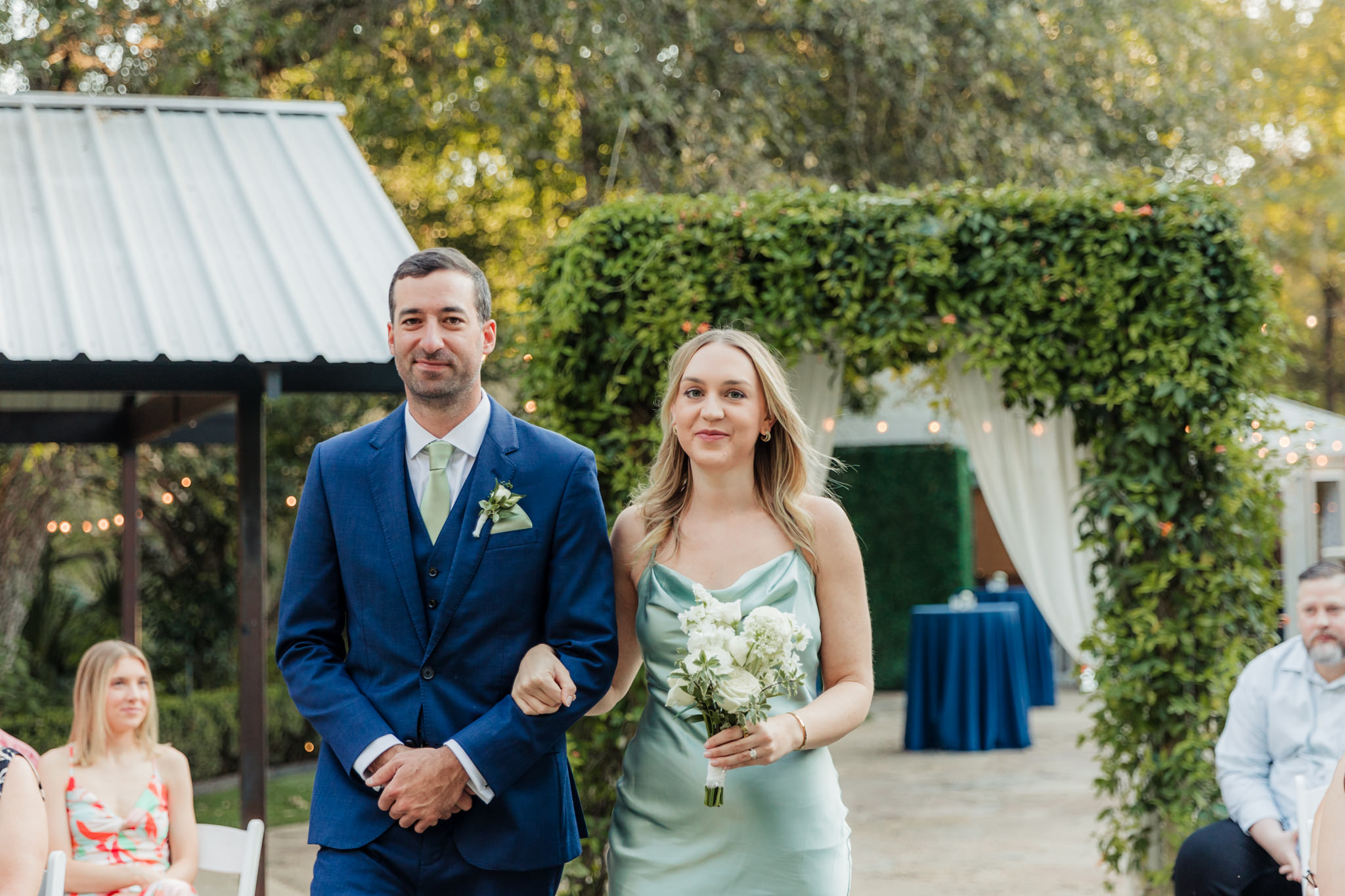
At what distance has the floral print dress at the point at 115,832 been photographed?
13.3 ft

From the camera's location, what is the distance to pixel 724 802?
2611 mm

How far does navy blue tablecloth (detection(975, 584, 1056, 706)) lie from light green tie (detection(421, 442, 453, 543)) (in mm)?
11565

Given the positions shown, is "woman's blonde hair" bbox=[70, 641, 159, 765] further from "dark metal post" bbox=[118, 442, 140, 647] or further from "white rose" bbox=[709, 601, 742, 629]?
"dark metal post" bbox=[118, 442, 140, 647]

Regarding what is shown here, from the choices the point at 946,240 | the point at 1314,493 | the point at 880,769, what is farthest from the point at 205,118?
the point at 1314,493

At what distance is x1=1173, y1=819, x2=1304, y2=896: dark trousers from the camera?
4375 millimetres

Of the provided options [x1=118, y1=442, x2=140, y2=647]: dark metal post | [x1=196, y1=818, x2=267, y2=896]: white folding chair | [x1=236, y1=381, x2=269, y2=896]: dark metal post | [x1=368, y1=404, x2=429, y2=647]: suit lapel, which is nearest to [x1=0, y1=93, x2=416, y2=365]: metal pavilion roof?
[x1=236, y1=381, x2=269, y2=896]: dark metal post

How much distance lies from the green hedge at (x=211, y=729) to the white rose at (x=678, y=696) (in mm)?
7754

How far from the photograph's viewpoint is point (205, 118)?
654cm

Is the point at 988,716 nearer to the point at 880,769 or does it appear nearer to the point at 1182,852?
the point at 880,769

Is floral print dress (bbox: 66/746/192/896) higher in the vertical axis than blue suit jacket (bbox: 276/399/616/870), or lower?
lower

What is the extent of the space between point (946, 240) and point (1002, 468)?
1.16m

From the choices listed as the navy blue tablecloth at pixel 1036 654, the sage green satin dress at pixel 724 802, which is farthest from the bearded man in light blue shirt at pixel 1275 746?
the navy blue tablecloth at pixel 1036 654

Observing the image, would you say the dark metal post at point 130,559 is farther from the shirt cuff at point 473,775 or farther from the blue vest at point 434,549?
the shirt cuff at point 473,775

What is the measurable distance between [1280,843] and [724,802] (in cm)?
253
